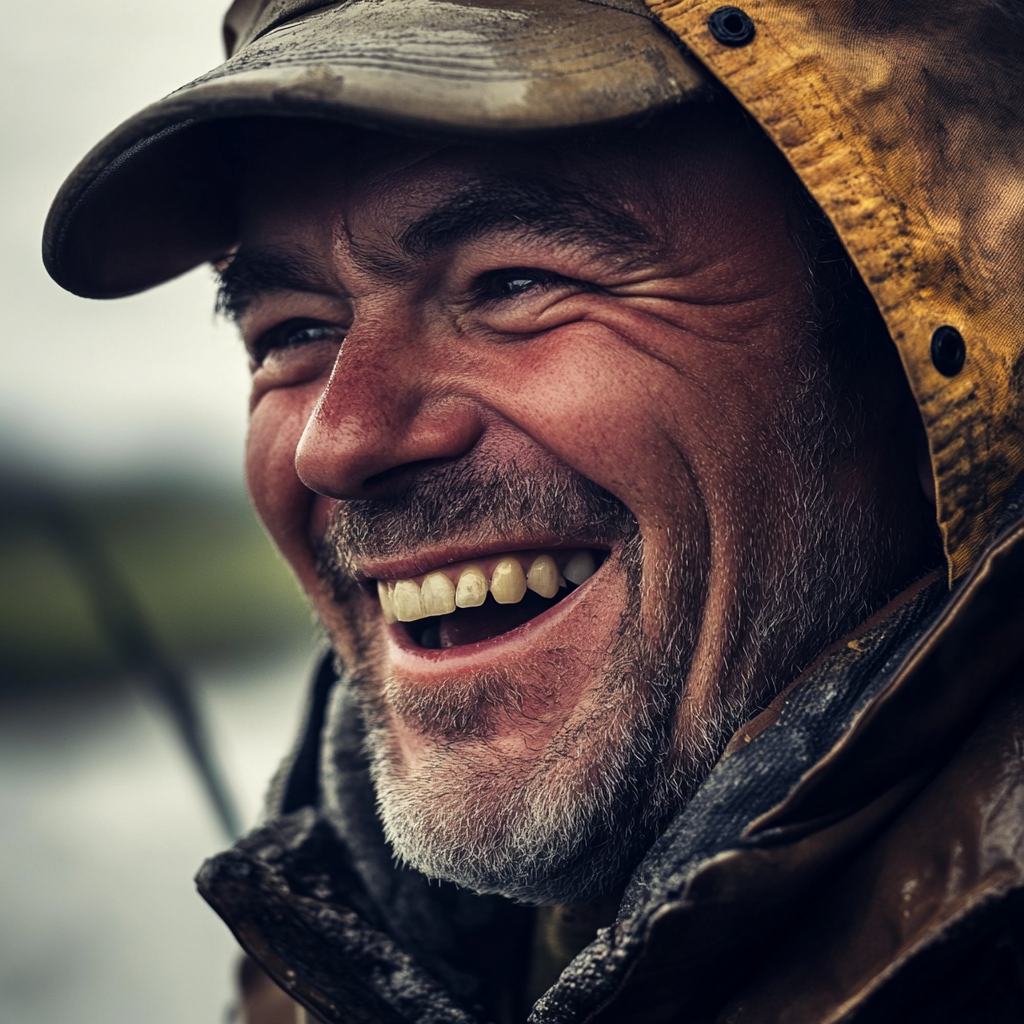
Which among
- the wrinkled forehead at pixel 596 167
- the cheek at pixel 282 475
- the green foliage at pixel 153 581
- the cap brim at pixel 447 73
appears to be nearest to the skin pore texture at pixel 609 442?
the wrinkled forehead at pixel 596 167

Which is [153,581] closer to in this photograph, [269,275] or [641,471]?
[269,275]

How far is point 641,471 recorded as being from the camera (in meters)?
1.34

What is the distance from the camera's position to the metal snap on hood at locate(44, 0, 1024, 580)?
1162 mm

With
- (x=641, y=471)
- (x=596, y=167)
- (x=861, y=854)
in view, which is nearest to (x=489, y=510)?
(x=641, y=471)

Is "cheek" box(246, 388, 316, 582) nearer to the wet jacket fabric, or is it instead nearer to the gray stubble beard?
the gray stubble beard

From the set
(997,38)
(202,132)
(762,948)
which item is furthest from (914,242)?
(202,132)

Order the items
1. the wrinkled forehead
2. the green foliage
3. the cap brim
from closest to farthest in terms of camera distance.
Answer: the cap brim < the wrinkled forehead < the green foliage

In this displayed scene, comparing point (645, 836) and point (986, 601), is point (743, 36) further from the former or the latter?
point (645, 836)

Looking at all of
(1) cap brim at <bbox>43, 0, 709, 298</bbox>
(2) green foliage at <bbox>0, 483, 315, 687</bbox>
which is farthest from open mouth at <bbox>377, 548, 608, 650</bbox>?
(2) green foliage at <bbox>0, 483, 315, 687</bbox>

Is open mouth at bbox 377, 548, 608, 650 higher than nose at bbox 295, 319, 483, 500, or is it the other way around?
nose at bbox 295, 319, 483, 500

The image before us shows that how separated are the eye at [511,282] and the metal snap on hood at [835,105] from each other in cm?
26

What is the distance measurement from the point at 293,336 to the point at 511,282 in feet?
1.57

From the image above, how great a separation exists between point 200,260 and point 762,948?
1.49 metres

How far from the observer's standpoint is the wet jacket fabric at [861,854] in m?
0.97
